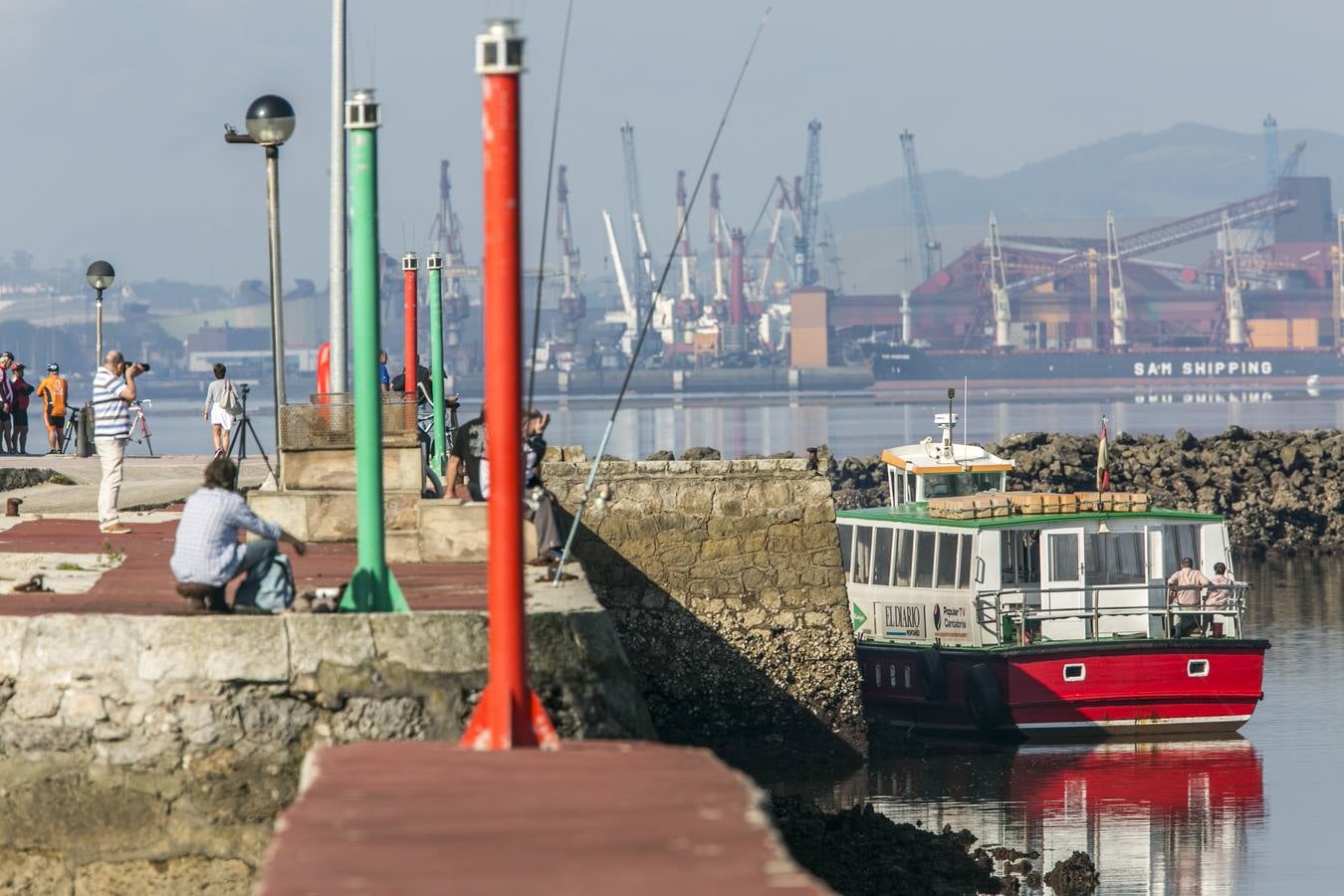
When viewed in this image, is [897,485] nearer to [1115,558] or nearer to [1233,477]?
[1115,558]

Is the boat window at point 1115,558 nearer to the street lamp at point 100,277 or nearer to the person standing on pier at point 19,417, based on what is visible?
the street lamp at point 100,277

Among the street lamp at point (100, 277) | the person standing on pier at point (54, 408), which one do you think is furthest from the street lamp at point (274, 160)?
the person standing on pier at point (54, 408)

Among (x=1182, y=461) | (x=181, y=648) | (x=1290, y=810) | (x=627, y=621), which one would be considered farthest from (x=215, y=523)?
(x=1182, y=461)

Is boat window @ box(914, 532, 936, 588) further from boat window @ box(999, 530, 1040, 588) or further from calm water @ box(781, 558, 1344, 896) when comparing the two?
calm water @ box(781, 558, 1344, 896)

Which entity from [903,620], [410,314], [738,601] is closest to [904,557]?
[903,620]

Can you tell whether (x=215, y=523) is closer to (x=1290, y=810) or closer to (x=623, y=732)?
(x=623, y=732)

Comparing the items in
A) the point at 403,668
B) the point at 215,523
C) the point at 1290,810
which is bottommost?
the point at 1290,810

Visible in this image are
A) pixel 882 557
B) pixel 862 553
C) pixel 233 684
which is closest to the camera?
pixel 233 684

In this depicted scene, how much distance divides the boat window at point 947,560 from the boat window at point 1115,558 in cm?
157

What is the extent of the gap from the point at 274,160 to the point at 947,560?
9485mm

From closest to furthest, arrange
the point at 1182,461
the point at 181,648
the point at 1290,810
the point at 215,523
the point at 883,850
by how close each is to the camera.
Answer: the point at 181,648, the point at 215,523, the point at 883,850, the point at 1290,810, the point at 1182,461

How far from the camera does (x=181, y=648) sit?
1102 centimetres

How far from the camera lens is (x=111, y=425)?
1742 cm

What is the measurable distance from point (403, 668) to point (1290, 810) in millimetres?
13289
